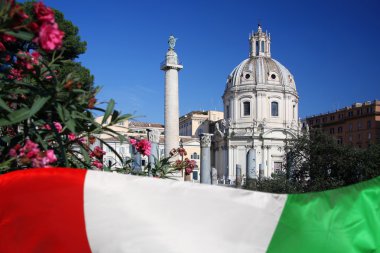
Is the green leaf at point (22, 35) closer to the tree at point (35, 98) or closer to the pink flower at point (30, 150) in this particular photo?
the tree at point (35, 98)

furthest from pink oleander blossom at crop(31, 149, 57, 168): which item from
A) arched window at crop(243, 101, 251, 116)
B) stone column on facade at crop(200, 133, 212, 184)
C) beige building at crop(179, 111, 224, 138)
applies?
beige building at crop(179, 111, 224, 138)

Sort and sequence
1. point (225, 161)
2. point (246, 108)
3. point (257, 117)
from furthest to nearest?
1. point (246, 108)
2. point (225, 161)
3. point (257, 117)

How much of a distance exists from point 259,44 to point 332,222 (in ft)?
184

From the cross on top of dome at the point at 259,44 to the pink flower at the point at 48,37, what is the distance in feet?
182

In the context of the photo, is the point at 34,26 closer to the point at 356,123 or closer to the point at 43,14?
the point at 43,14

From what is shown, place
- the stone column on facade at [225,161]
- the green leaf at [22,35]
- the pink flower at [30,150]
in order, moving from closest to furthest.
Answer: the green leaf at [22,35]
the pink flower at [30,150]
the stone column on facade at [225,161]

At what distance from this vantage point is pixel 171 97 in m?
28.3

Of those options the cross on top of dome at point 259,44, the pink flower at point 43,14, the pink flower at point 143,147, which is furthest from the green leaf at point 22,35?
the cross on top of dome at point 259,44

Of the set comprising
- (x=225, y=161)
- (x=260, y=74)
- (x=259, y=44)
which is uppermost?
(x=259, y=44)

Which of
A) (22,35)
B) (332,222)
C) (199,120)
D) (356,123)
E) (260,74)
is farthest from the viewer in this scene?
(199,120)

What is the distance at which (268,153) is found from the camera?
5056cm

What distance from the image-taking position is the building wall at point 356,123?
178 ft

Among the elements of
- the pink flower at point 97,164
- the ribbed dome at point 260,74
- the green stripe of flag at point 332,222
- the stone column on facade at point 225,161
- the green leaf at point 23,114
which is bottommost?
the stone column on facade at point 225,161

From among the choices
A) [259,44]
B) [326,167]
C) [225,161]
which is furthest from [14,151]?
[259,44]
